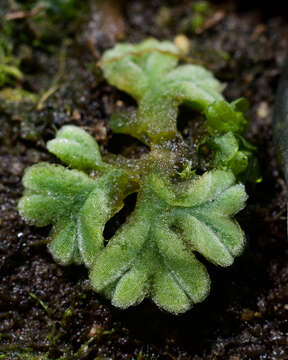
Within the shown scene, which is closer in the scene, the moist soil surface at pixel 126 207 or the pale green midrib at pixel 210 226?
the pale green midrib at pixel 210 226

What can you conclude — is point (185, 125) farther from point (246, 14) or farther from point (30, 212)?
point (246, 14)

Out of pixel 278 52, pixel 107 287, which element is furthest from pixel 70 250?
pixel 278 52

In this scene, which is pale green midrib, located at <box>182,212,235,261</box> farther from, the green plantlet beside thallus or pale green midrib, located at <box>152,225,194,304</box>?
pale green midrib, located at <box>152,225,194,304</box>

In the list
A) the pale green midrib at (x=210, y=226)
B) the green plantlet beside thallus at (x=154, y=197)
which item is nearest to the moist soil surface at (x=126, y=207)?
the green plantlet beside thallus at (x=154, y=197)

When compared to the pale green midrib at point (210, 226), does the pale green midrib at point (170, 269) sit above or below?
below

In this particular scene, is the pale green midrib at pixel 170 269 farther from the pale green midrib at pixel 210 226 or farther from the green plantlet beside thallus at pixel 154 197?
the pale green midrib at pixel 210 226

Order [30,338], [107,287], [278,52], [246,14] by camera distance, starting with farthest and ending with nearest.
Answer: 1. [246,14]
2. [278,52]
3. [30,338]
4. [107,287]
